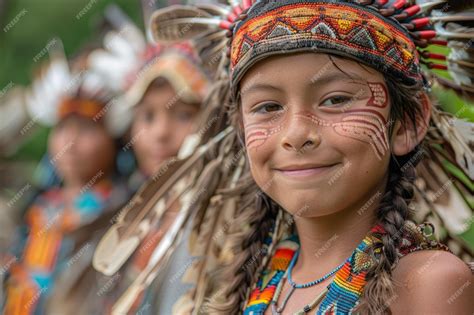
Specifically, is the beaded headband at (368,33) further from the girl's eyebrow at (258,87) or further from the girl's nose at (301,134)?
the girl's nose at (301,134)

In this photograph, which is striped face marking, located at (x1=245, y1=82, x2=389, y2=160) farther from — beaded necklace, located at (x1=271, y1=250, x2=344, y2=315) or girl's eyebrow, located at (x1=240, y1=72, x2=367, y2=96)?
beaded necklace, located at (x1=271, y1=250, x2=344, y2=315)

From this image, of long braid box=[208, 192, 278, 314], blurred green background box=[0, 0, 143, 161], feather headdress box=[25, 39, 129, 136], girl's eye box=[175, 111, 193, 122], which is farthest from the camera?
blurred green background box=[0, 0, 143, 161]

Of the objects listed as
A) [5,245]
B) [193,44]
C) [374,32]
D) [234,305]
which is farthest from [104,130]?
[374,32]

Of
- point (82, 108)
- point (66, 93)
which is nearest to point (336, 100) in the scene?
point (82, 108)

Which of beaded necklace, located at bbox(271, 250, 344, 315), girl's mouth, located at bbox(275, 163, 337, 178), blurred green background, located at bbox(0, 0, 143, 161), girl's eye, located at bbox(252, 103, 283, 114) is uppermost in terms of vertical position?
girl's eye, located at bbox(252, 103, 283, 114)

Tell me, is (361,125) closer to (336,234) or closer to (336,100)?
(336,100)

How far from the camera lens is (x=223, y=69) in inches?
108

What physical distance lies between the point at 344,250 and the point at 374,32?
1.97ft

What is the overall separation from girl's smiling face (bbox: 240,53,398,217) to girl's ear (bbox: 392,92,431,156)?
0.24 feet

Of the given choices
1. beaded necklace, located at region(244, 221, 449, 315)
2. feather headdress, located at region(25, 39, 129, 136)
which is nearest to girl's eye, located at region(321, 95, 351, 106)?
beaded necklace, located at region(244, 221, 449, 315)

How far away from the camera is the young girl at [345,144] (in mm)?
2033

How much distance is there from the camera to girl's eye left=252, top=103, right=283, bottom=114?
218cm

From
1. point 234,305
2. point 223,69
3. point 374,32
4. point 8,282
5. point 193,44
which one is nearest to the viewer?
point 374,32

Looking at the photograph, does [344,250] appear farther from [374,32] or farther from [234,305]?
[374,32]
